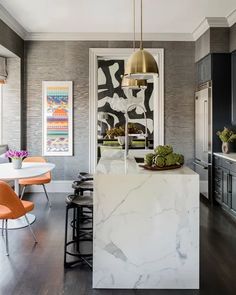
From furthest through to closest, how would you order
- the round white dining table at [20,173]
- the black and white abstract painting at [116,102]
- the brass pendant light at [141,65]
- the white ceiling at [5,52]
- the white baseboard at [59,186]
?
the black and white abstract painting at [116,102], the white baseboard at [59,186], the white ceiling at [5,52], the round white dining table at [20,173], the brass pendant light at [141,65]

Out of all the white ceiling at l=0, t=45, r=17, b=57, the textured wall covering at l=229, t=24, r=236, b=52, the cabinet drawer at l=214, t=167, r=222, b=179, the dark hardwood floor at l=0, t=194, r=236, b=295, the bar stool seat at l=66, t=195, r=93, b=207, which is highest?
the textured wall covering at l=229, t=24, r=236, b=52

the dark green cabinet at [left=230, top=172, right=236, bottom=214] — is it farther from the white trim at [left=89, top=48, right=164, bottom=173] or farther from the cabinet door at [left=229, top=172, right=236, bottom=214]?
the white trim at [left=89, top=48, right=164, bottom=173]

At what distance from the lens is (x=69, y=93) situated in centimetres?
631

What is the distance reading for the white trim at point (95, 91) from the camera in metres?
6.26

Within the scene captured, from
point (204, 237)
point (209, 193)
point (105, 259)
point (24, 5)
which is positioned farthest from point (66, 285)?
point (24, 5)

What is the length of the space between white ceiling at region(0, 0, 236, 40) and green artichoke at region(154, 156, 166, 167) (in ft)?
8.66

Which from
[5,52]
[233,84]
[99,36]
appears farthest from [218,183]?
[5,52]

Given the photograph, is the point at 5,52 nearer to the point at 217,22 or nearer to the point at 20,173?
the point at 20,173

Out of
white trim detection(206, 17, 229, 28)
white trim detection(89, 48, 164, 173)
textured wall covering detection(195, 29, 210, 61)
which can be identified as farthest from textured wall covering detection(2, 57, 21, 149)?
white trim detection(206, 17, 229, 28)

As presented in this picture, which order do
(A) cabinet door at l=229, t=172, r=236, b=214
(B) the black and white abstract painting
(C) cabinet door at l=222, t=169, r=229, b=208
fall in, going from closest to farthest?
(A) cabinet door at l=229, t=172, r=236, b=214 → (C) cabinet door at l=222, t=169, r=229, b=208 → (B) the black and white abstract painting

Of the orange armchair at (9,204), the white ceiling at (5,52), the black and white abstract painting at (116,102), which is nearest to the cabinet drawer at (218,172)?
the orange armchair at (9,204)

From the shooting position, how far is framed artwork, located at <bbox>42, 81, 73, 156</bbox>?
20.7 ft

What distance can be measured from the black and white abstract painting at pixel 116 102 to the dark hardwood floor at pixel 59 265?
226 inches

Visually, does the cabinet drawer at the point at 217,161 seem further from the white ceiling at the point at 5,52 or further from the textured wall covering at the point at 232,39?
the white ceiling at the point at 5,52
